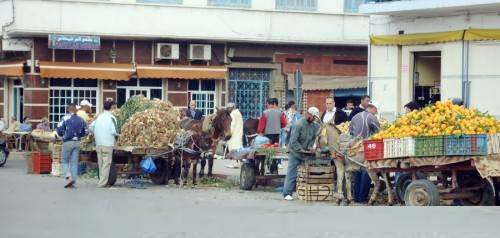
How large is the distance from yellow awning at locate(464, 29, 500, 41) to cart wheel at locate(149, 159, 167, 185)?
8.31 metres

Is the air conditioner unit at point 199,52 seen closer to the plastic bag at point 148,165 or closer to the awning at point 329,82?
the awning at point 329,82

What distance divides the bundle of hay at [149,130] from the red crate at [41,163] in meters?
4.71

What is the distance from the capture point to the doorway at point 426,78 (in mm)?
28812

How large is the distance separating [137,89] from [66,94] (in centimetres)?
265

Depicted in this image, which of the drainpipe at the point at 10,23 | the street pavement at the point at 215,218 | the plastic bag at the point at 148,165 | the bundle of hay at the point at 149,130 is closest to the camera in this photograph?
the street pavement at the point at 215,218

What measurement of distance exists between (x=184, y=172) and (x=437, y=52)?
8.33m

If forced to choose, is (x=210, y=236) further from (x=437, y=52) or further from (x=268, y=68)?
(x=268, y=68)

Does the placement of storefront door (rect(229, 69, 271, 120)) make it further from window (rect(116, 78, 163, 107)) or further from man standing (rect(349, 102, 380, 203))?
man standing (rect(349, 102, 380, 203))

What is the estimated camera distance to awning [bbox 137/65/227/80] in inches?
1518

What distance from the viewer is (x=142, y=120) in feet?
78.2

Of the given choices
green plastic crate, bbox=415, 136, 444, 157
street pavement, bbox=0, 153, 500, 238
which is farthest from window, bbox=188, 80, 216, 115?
green plastic crate, bbox=415, 136, 444, 157

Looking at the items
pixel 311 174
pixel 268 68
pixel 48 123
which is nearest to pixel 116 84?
pixel 48 123

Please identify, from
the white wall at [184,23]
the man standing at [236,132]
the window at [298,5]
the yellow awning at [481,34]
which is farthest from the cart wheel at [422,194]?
the window at [298,5]

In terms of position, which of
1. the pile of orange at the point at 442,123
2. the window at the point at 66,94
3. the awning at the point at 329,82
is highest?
the awning at the point at 329,82
